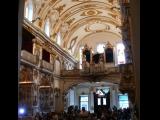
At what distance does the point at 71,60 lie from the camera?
28344mm

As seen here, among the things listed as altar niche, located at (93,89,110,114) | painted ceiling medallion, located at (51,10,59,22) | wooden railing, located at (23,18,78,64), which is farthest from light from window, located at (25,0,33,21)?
altar niche, located at (93,89,110,114)

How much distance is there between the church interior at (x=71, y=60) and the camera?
16484 millimetres

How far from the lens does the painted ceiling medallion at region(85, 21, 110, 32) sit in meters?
27.5

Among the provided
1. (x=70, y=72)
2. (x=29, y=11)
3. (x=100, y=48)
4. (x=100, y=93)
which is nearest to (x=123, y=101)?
(x=100, y=93)

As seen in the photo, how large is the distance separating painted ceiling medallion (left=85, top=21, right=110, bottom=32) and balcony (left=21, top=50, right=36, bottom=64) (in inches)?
448

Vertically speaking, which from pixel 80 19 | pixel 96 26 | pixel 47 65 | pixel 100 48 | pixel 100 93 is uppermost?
pixel 80 19

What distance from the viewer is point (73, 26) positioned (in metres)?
26.3

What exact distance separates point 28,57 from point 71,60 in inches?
473

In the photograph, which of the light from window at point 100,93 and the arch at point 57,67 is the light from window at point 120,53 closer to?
the light from window at point 100,93

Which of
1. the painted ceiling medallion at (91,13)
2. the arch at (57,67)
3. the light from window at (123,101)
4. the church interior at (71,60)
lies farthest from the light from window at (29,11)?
the light from window at (123,101)

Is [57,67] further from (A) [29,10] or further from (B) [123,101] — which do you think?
(B) [123,101]
